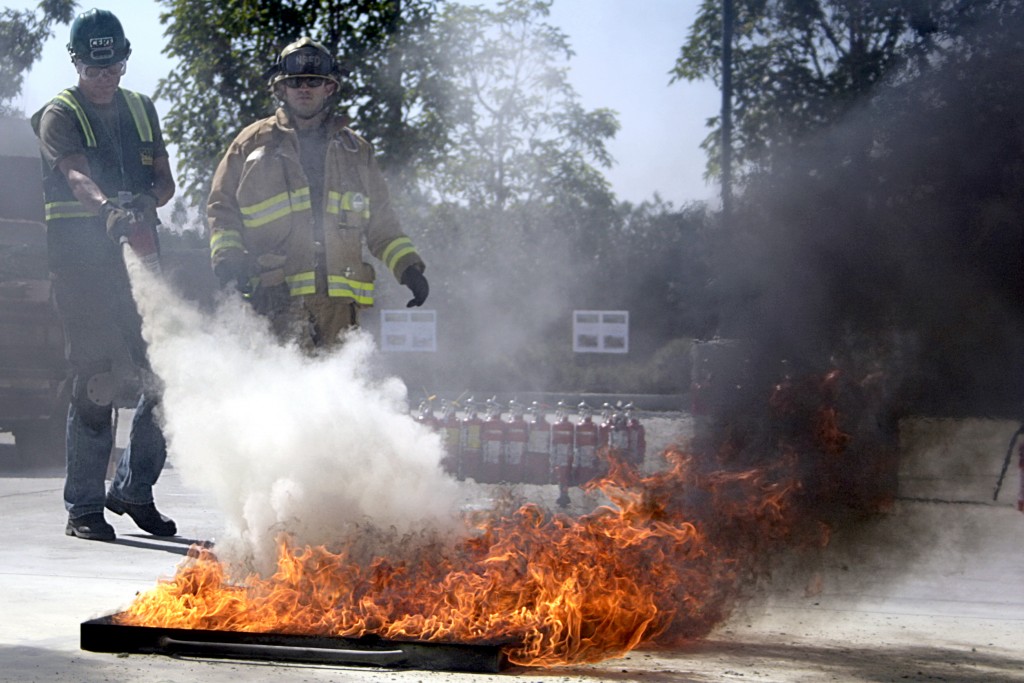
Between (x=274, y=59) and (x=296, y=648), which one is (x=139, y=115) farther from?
(x=274, y=59)

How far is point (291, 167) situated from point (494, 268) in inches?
591

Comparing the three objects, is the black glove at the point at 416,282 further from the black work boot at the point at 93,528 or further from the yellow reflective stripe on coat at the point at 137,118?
the black work boot at the point at 93,528

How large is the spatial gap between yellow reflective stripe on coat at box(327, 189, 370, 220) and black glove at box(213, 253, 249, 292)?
45cm

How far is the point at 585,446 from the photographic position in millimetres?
8188

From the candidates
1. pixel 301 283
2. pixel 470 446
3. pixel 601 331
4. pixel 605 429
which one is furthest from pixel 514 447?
pixel 601 331

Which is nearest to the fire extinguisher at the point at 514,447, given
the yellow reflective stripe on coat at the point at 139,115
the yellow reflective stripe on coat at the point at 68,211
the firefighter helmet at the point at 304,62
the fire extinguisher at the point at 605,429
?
the fire extinguisher at the point at 605,429

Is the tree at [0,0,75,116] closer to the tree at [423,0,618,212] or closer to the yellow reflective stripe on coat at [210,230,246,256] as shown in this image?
the tree at [423,0,618,212]

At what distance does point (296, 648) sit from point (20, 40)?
15797mm

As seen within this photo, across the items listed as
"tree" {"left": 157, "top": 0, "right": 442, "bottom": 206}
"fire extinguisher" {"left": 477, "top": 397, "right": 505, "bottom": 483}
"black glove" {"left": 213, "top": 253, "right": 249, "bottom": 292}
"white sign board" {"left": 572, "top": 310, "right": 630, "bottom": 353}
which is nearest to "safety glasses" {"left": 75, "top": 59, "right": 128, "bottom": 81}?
"black glove" {"left": 213, "top": 253, "right": 249, "bottom": 292}

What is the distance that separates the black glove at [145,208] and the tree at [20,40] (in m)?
9.74

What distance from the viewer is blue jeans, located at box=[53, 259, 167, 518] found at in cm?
593

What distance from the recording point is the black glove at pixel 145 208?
582 centimetres

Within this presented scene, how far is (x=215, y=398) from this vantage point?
190 inches

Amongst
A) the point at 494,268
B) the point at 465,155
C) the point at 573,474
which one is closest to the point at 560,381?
the point at 494,268
